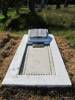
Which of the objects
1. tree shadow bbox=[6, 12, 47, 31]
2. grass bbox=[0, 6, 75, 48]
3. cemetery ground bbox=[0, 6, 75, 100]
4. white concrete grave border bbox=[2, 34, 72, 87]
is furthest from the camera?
tree shadow bbox=[6, 12, 47, 31]

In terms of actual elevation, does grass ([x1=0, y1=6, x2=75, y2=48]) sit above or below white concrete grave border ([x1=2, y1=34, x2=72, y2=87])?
below

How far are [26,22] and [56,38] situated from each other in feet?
14.7

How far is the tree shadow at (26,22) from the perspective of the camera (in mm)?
15771

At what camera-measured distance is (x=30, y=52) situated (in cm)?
891

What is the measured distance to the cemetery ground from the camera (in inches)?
218

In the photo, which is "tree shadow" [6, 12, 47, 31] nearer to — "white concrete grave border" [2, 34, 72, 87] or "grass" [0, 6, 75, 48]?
"grass" [0, 6, 75, 48]

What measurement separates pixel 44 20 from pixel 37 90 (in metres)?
10.8

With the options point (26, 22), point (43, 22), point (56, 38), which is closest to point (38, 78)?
point (56, 38)

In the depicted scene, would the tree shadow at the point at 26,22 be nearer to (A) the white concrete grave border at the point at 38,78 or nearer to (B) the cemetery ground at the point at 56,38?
(B) the cemetery ground at the point at 56,38

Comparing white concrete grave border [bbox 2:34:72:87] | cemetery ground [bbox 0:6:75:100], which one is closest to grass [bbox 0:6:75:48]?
cemetery ground [bbox 0:6:75:100]

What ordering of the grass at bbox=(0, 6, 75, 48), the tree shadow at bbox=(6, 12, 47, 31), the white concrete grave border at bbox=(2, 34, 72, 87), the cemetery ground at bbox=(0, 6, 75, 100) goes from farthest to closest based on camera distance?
the tree shadow at bbox=(6, 12, 47, 31) → the grass at bbox=(0, 6, 75, 48) → the white concrete grave border at bbox=(2, 34, 72, 87) → the cemetery ground at bbox=(0, 6, 75, 100)

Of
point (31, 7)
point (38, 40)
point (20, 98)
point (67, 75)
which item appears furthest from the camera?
point (31, 7)

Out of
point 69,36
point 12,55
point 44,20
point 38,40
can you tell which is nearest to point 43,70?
point 12,55

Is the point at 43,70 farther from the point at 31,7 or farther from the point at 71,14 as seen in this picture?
the point at 31,7
